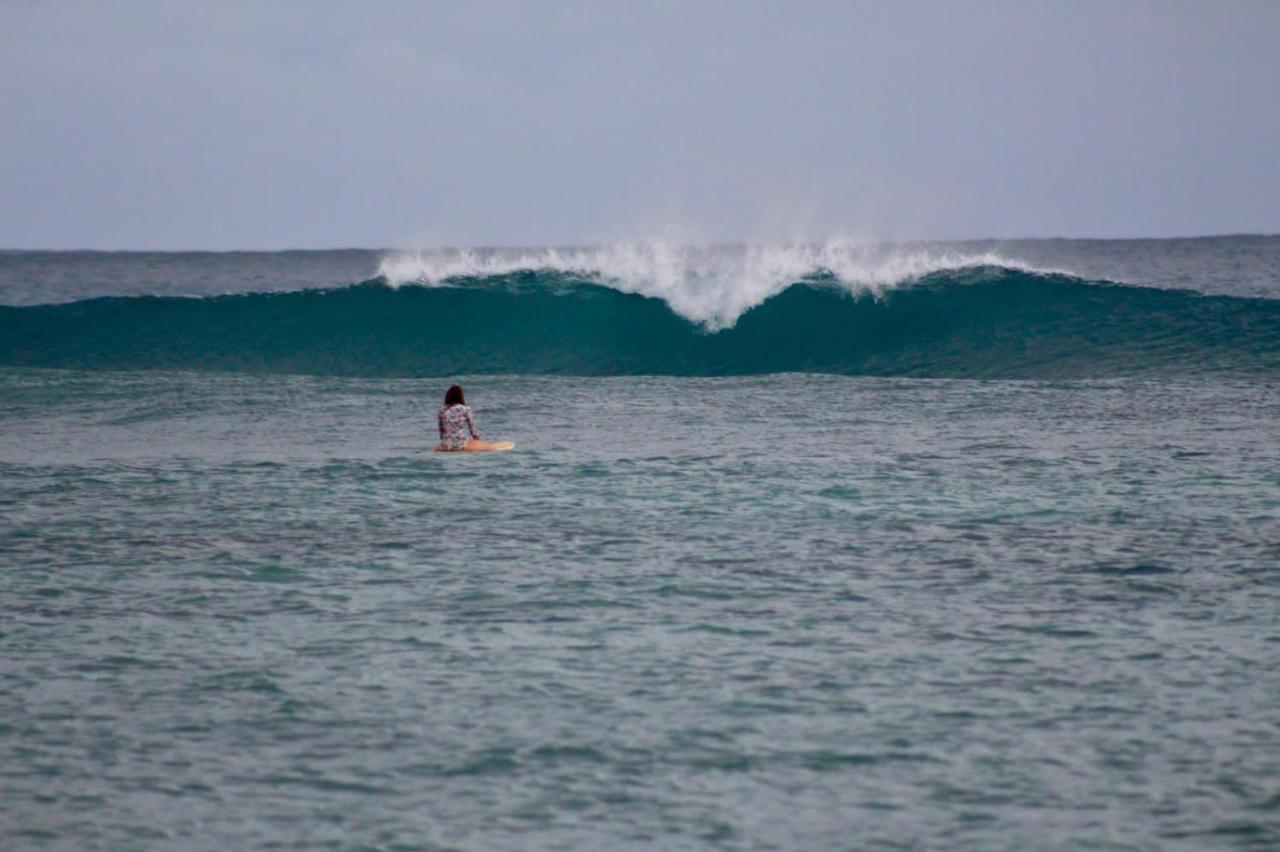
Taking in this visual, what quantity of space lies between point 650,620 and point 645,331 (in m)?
21.7

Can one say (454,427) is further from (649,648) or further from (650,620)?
(649,648)

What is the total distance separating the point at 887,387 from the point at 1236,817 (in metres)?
16.9

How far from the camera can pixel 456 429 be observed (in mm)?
15484

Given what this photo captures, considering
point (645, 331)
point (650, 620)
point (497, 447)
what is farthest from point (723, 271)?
point (650, 620)

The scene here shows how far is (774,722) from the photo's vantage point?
6.37 metres

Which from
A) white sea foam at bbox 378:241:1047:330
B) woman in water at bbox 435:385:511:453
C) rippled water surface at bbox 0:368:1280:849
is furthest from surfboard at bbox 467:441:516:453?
white sea foam at bbox 378:241:1047:330

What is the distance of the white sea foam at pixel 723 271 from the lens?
30641 mm

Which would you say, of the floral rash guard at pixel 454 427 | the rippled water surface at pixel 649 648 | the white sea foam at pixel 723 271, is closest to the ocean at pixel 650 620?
the rippled water surface at pixel 649 648

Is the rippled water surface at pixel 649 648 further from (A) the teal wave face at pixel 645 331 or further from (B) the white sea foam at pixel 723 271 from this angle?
(B) the white sea foam at pixel 723 271

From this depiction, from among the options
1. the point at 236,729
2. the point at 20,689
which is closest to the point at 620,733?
the point at 236,729

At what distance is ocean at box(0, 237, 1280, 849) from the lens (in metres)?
5.52

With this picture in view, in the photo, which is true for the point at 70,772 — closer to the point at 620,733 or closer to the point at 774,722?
the point at 620,733

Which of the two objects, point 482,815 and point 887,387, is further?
point 887,387

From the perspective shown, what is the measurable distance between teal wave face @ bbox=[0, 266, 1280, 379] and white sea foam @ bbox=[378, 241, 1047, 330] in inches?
15.8
